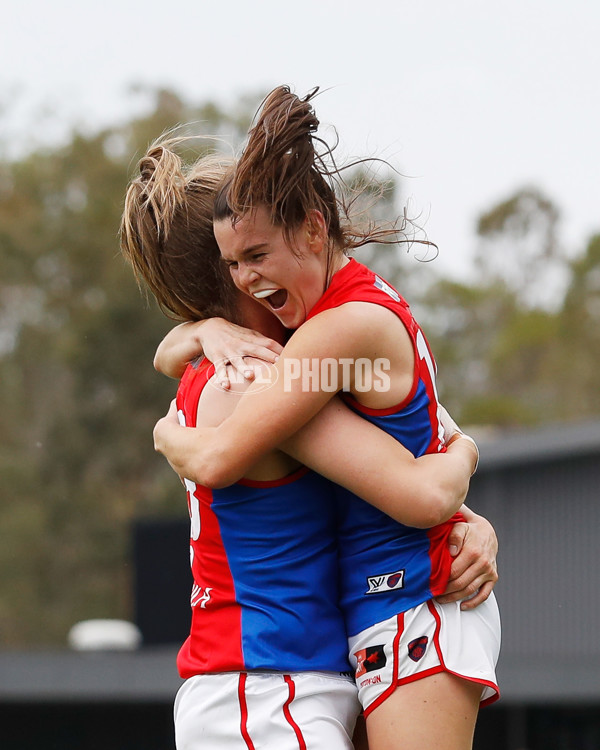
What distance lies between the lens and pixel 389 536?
254 centimetres

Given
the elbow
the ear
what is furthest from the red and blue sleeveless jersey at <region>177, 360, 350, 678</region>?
the ear

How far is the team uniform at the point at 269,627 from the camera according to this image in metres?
2.46

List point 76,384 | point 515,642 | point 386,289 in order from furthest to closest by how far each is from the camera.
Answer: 1. point 76,384
2. point 515,642
3. point 386,289

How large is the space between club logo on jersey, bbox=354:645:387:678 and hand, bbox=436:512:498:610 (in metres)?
0.18

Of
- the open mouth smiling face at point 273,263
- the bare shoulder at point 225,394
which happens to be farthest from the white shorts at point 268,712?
the open mouth smiling face at point 273,263

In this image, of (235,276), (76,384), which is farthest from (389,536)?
(76,384)

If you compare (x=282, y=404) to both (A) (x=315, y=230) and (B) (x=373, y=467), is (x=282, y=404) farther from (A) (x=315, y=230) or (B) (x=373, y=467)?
(A) (x=315, y=230)

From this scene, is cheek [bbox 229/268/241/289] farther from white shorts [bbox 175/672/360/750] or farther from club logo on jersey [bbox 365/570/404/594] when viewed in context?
white shorts [bbox 175/672/360/750]

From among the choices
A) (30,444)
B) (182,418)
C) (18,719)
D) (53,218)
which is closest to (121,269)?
(53,218)

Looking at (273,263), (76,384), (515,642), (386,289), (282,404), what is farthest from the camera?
(76,384)

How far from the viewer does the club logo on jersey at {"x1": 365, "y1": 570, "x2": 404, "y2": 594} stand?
8.30 ft

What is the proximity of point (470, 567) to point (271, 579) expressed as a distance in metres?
0.43

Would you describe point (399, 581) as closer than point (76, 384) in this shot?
Yes

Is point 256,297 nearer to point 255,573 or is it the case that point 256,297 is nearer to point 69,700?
point 255,573
